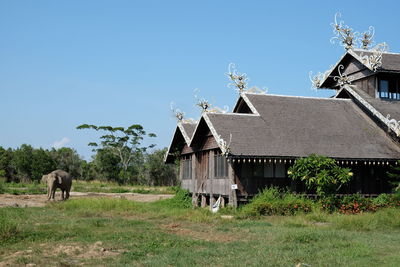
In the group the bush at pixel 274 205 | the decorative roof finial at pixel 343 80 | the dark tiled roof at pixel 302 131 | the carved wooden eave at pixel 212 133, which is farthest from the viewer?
the decorative roof finial at pixel 343 80

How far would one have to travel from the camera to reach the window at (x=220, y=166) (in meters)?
19.9

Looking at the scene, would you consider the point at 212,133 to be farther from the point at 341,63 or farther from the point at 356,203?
the point at 341,63

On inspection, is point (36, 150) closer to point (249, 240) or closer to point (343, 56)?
point (343, 56)

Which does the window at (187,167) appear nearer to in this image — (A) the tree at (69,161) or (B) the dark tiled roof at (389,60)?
(B) the dark tiled roof at (389,60)

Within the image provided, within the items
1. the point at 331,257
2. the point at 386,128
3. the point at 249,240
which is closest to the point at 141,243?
the point at 249,240

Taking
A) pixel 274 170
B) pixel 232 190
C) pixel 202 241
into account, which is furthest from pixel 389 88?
pixel 202 241

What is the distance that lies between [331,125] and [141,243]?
13.2 m

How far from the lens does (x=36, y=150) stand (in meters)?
54.4

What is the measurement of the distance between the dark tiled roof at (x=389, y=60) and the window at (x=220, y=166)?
9.09 metres

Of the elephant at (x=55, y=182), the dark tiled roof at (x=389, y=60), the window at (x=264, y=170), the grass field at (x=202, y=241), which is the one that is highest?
the dark tiled roof at (x=389, y=60)

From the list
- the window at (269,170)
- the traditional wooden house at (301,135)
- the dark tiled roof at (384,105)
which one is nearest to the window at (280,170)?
the traditional wooden house at (301,135)

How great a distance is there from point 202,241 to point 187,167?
14538mm

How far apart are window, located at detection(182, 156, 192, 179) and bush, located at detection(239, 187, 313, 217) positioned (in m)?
7.11

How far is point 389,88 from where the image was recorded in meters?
23.7
